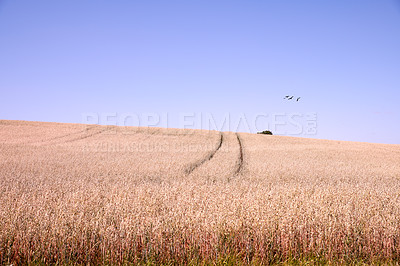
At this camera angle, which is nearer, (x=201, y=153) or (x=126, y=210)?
(x=126, y=210)

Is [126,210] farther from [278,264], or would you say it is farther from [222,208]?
[278,264]

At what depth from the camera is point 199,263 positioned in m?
5.75

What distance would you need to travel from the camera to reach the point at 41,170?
17641 mm

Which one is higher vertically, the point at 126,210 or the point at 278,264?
the point at 126,210

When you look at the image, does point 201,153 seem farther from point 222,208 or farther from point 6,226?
point 6,226

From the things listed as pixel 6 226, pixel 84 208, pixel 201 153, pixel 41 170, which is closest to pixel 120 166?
pixel 41 170

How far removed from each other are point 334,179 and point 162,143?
20.5 m

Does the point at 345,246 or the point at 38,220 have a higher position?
the point at 38,220

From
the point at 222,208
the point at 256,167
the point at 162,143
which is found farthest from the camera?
the point at 162,143

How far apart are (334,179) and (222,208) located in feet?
44.2

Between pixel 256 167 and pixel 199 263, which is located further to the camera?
pixel 256 167

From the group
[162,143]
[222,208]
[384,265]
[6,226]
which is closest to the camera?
[384,265]

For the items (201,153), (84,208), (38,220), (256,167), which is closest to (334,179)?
(256,167)

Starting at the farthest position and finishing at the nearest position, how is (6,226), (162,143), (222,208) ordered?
(162,143) → (222,208) → (6,226)
